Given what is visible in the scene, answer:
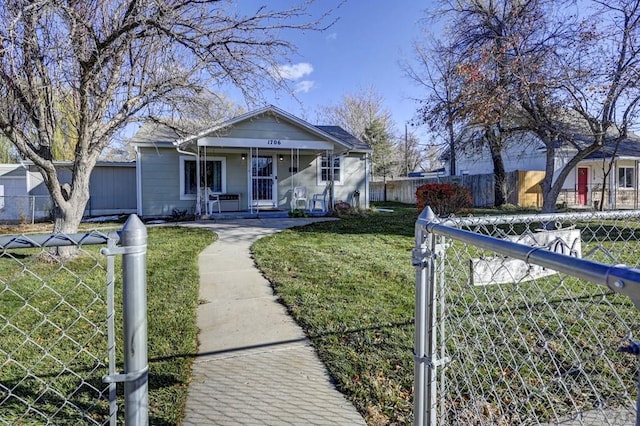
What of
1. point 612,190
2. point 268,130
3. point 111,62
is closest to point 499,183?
point 612,190

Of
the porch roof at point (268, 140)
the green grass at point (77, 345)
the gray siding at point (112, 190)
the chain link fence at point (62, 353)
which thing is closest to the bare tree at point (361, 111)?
the porch roof at point (268, 140)

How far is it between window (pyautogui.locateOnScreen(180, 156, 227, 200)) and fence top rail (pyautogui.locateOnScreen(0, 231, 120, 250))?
45.5 ft

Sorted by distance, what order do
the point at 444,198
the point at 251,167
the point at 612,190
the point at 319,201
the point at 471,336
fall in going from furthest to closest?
the point at 612,190
the point at 319,201
the point at 251,167
the point at 444,198
the point at 471,336

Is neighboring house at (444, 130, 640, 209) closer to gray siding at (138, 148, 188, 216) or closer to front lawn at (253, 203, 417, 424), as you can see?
gray siding at (138, 148, 188, 216)

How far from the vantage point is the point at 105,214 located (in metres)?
16.0

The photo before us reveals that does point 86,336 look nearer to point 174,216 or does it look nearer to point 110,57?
point 110,57

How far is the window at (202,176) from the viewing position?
14.7 m

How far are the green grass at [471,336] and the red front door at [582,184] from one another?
19.3 m

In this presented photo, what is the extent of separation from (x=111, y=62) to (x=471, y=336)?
21.0ft

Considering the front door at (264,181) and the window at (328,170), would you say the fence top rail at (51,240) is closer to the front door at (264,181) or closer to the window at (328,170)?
the front door at (264,181)

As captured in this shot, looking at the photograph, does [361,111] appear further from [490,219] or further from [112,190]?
[490,219]

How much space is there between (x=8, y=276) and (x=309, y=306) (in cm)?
462

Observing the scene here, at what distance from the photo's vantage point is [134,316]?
133cm

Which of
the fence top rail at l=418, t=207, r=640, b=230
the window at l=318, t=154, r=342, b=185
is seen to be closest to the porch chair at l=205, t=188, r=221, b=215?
the window at l=318, t=154, r=342, b=185
